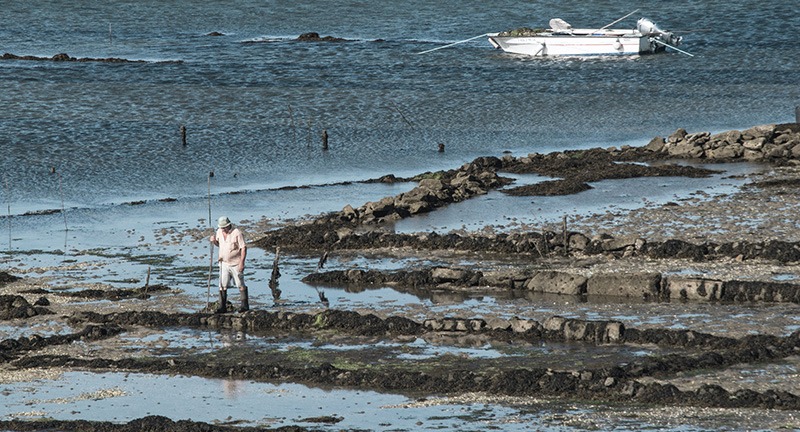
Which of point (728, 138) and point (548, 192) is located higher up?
point (728, 138)

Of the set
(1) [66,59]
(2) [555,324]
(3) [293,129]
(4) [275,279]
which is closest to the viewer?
(2) [555,324]

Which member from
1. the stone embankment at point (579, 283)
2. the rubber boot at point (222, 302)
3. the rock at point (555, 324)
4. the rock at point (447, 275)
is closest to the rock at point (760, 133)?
the stone embankment at point (579, 283)

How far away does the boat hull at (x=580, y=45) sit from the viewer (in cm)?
5947

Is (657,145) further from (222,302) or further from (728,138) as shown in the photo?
(222,302)

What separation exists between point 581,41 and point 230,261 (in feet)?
133

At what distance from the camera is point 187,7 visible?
84.8m

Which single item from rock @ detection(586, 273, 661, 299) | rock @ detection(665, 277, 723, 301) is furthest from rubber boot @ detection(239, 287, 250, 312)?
rock @ detection(665, 277, 723, 301)

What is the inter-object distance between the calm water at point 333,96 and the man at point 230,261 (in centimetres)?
1177

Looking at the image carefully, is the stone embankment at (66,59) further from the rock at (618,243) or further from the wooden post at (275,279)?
the rock at (618,243)

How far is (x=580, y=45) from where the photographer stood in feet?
196

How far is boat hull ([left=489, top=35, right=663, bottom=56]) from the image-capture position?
59469mm

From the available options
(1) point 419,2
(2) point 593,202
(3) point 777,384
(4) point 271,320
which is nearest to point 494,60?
(1) point 419,2

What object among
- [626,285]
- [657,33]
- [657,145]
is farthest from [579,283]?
[657,33]

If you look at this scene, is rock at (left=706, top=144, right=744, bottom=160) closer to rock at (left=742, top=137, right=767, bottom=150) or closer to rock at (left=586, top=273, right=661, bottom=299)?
rock at (left=742, top=137, right=767, bottom=150)
